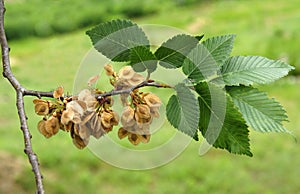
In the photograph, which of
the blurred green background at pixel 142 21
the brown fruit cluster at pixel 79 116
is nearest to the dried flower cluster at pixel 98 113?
the brown fruit cluster at pixel 79 116

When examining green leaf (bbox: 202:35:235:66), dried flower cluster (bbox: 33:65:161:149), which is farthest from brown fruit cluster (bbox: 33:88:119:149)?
green leaf (bbox: 202:35:235:66)

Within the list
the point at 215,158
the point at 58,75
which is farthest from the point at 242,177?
the point at 58,75

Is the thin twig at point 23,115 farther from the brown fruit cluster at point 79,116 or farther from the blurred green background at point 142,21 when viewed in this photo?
the blurred green background at point 142,21

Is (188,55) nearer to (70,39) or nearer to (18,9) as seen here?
(70,39)

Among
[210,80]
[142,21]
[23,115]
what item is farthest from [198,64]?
[142,21]

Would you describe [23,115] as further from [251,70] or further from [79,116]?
[251,70]

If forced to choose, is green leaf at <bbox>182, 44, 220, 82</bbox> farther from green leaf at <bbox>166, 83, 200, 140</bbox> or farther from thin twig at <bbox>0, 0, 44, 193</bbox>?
thin twig at <bbox>0, 0, 44, 193</bbox>
